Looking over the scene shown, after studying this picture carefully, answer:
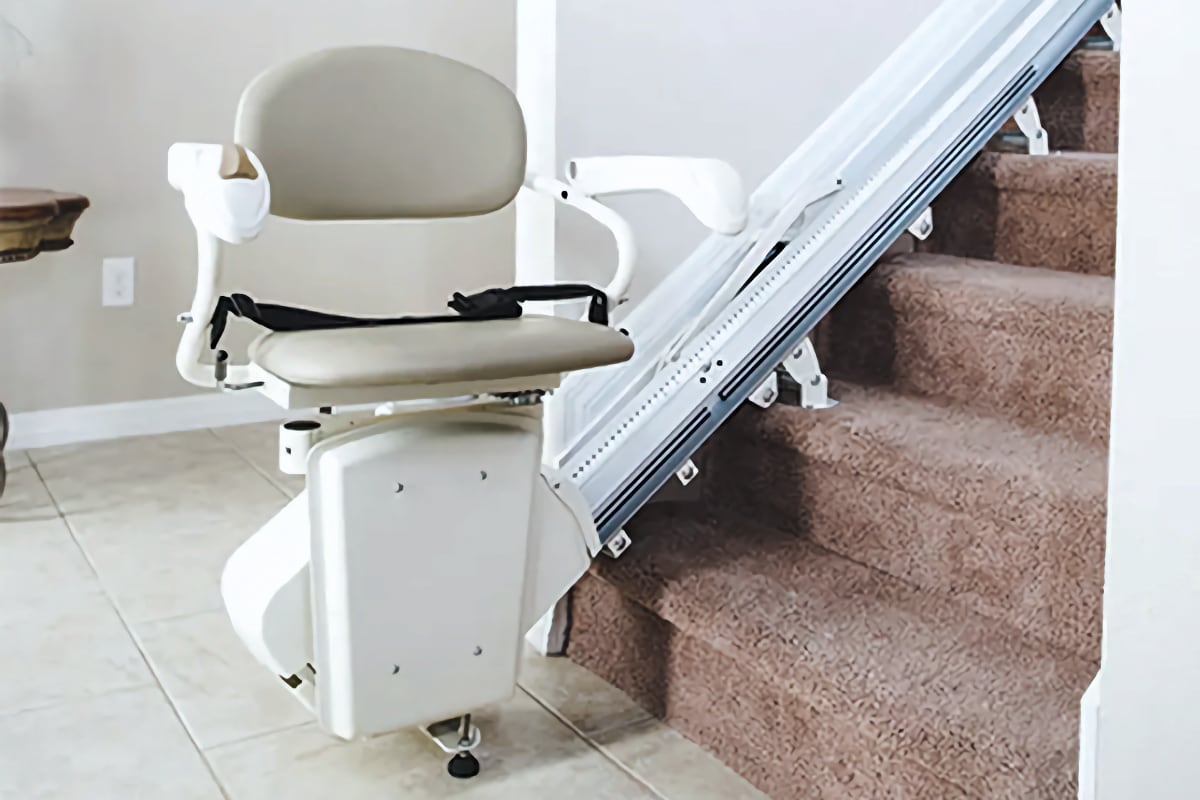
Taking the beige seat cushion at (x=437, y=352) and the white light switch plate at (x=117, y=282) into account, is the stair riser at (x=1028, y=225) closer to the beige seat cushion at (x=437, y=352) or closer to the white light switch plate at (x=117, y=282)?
the beige seat cushion at (x=437, y=352)

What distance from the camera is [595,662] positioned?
1.84 m

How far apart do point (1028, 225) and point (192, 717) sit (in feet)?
4.81

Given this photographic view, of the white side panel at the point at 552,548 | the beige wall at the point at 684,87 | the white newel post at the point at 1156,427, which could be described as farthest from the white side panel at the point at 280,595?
the white newel post at the point at 1156,427

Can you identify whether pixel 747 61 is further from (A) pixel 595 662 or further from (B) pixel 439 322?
(A) pixel 595 662

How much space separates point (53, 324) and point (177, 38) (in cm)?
75

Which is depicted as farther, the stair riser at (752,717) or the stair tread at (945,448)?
the stair tread at (945,448)

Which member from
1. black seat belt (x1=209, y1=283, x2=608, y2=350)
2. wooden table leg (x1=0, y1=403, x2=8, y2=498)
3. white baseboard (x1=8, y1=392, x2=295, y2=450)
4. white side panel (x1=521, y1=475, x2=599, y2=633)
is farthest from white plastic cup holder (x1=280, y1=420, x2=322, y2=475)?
white baseboard (x1=8, y1=392, x2=295, y2=450)

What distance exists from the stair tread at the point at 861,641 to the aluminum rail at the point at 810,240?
120mm

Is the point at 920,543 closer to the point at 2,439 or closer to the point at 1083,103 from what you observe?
the point at 1083,103

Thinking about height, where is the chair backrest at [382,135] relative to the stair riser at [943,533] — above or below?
above

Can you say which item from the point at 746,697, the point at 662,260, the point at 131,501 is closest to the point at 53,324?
the point at 131,501

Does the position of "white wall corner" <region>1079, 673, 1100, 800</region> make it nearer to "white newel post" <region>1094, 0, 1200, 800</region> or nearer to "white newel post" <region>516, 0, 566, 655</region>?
"white newel post" <region>1094, 0, 1200, 800</region>

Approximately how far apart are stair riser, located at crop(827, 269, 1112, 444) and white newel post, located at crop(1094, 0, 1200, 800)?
2.28 feet

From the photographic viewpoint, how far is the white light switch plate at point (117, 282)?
308 centimetres
